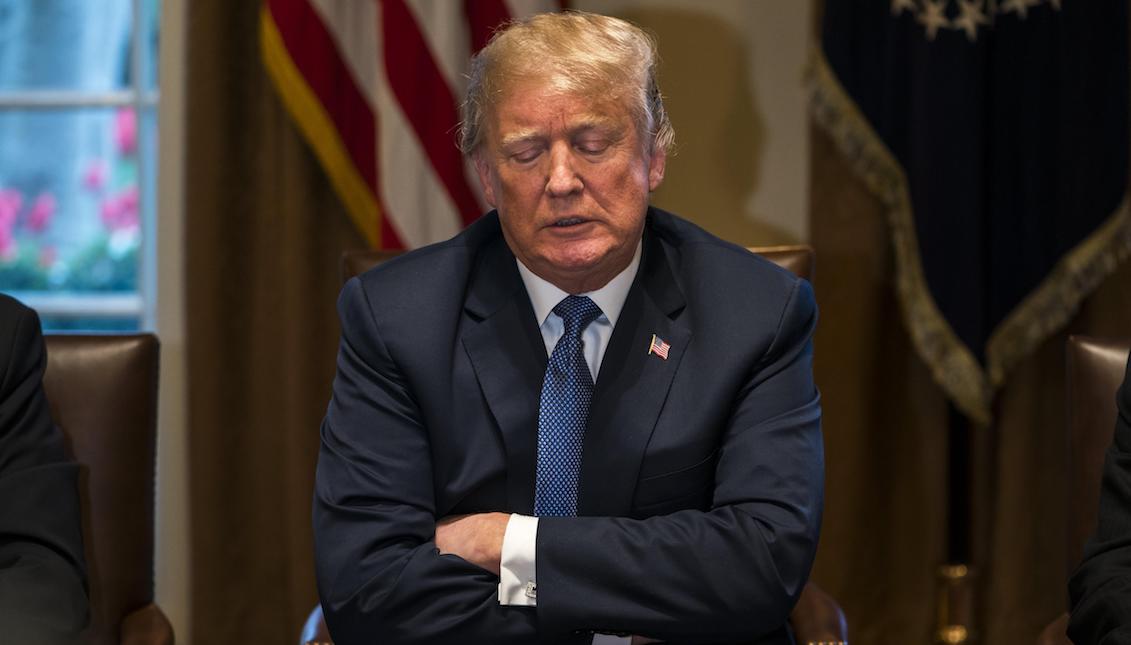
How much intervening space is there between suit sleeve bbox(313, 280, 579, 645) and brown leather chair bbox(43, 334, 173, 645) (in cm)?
42

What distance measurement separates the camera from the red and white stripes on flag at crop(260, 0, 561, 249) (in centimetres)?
322

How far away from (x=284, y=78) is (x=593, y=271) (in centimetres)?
149

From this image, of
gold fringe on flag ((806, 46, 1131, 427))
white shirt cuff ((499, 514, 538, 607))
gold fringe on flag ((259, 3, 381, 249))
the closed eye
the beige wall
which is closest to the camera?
white shirt cuff ((499, 514, 538, 607))

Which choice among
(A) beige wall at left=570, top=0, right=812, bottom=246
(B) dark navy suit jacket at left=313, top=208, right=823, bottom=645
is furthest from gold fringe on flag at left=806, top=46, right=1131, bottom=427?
(B) dark navy suit jacket at left=313, top=208, right=823, bottom=645

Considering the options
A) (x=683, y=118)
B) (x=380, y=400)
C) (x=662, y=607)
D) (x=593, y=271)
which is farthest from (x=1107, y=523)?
(x=683, y=118)

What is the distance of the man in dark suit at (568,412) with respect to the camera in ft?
6.32

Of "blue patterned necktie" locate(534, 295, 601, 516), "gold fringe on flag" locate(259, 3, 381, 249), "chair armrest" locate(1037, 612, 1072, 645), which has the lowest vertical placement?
"chair armrest" locate(1037, 612, 1072, 645)

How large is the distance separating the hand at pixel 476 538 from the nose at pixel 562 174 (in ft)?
1.74

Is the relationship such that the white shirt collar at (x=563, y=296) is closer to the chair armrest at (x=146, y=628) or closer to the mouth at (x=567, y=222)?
the mouth at (x=567, y=222)

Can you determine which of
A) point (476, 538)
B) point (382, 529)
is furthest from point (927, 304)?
point (382, 529)

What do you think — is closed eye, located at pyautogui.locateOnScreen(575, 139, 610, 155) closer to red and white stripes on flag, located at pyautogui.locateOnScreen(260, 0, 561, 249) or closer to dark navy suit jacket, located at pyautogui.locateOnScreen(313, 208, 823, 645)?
dark navy suit jacket, located at pyautogui.locateOnScreen(313, 208, 823, 645)

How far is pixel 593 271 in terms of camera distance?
7.02 feet

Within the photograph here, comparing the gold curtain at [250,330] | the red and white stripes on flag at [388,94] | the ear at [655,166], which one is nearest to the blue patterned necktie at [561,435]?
the ear at [655,166]

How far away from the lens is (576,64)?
203 centimetres
